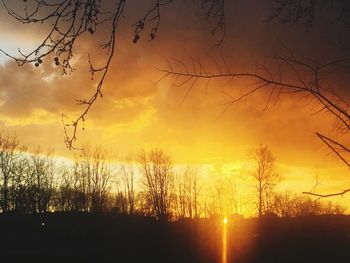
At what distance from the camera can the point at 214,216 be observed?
3233 inches

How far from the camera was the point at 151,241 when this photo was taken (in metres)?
40.4

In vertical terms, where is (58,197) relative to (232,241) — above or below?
above

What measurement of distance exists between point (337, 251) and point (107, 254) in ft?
55.0

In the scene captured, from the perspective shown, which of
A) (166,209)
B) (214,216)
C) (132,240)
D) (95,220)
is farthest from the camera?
(214,216)

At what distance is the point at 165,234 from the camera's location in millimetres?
46312

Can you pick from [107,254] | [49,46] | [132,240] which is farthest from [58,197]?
[49,46]

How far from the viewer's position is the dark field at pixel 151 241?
32.6m

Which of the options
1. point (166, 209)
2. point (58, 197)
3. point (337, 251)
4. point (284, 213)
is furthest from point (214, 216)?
Result: point (337, 251)

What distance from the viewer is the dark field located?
32.6m

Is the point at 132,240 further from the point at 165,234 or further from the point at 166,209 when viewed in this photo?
the point at 166,209

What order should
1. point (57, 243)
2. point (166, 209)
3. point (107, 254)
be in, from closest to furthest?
point (107, 254) < point (57, 243) < point (166, 209)

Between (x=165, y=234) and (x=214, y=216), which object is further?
(x=214, y=216)

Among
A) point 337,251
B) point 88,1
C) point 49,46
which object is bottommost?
point 337,251

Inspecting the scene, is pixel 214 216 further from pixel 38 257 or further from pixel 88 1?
pixel 88 1
